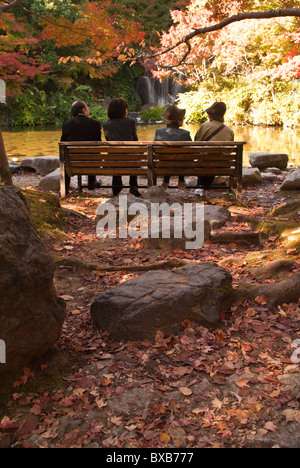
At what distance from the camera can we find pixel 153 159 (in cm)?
695

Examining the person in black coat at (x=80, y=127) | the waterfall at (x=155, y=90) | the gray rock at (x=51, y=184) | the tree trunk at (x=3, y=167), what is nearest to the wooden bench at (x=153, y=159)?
the person in black coat at (x=80, y=127)

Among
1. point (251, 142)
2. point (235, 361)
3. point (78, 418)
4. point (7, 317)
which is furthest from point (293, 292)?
point (251, 142)

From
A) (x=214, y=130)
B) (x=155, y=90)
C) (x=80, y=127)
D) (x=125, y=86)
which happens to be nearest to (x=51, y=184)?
(x=80, y=127)

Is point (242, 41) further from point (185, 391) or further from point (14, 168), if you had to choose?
point (185, 391)

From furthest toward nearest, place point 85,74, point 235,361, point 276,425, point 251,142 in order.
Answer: point 85,74, point 251,142, point 235,361, point 276,425

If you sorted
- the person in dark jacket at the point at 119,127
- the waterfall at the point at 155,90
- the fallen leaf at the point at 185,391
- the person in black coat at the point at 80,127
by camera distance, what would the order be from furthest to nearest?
the waterfall at the point at 155,90 → the person in black coat at the point at 80,127 → the person in dark jacket at the point at 119,127 → the fallen leaf at the point at 185,391

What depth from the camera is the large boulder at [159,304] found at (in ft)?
10.2

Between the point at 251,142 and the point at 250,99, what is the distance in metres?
7.46

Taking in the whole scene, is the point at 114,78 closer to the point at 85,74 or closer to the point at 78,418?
the point at 85,74

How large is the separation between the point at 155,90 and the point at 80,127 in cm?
2469

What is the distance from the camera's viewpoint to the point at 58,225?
5418 mm

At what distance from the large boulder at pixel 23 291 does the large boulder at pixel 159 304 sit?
524mm

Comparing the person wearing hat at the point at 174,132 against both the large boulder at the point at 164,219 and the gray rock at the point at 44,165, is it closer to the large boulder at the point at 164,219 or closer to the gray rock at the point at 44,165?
the large boulder at the point at 164,219

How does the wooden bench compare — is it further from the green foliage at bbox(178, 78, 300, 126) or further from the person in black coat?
the green foliage at bbox(178, 78, 300, 126)
